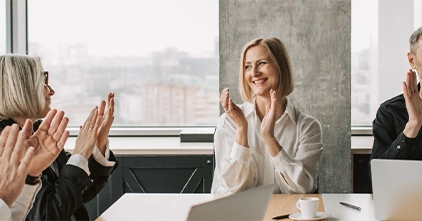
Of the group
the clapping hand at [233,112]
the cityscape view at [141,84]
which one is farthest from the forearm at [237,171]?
the cityscape view at [141,84]

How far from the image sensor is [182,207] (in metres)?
2.63

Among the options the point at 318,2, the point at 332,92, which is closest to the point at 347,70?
the point at 332,92

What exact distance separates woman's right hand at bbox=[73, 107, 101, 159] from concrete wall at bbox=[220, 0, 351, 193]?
1255 mm

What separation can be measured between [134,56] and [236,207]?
3595mm

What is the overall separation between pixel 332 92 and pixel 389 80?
3.23ft

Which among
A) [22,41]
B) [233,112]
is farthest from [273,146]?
[22,41]

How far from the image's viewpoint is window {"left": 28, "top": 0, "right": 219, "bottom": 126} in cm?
491

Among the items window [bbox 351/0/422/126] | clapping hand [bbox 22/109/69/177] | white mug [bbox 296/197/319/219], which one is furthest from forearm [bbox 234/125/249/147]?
window [bbox 351/0/422/126]

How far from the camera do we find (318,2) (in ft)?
12.7

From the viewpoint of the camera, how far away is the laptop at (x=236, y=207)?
1351 millimetres

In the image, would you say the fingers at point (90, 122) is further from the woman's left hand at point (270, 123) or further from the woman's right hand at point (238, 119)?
the woman's left hand at point (270, 123)

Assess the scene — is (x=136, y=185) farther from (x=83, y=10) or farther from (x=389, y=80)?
(x=389, y=80)

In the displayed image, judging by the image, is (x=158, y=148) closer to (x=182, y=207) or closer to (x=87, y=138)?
(x=87, y=138)

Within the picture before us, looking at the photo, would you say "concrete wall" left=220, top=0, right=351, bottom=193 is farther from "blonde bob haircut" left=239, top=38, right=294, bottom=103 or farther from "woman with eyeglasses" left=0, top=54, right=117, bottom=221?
"woman with eyeglasses" left=0, top=54, right=117, bottom=221
